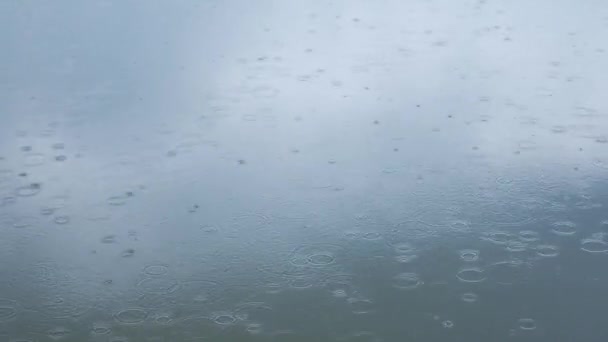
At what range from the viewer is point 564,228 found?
392cm

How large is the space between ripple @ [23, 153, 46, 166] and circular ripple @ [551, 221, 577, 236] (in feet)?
9.53

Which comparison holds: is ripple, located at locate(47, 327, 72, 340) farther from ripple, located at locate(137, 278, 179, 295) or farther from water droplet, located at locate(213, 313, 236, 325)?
water droplet, located at locate(213, 313, 236, 325)

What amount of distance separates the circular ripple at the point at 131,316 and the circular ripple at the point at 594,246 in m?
2.10

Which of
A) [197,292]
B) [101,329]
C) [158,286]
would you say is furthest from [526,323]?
[101,329]

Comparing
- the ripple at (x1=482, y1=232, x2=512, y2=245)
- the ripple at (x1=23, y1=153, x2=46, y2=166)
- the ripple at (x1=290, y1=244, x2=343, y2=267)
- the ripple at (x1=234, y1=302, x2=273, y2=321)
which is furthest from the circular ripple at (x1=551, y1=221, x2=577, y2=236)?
the ripple at (x1=23, y1=153, x2=46, y2=166)

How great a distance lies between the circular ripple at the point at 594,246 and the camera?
12.3 feet

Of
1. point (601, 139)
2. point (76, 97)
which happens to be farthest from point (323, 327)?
point (76, 97)

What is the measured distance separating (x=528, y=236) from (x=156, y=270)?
5.99 feet

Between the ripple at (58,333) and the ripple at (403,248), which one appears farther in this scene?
the ripple at (403,248)

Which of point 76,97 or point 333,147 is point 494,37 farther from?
point 76,97

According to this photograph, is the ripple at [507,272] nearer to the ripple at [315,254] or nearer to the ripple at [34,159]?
the ripple at [315,254]

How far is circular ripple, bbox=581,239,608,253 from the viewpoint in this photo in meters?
3.74

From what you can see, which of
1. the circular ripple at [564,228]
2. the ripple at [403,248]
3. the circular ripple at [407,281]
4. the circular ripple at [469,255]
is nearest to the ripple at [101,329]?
the circular ripple at [407,281]

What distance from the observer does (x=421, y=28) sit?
6844mm
